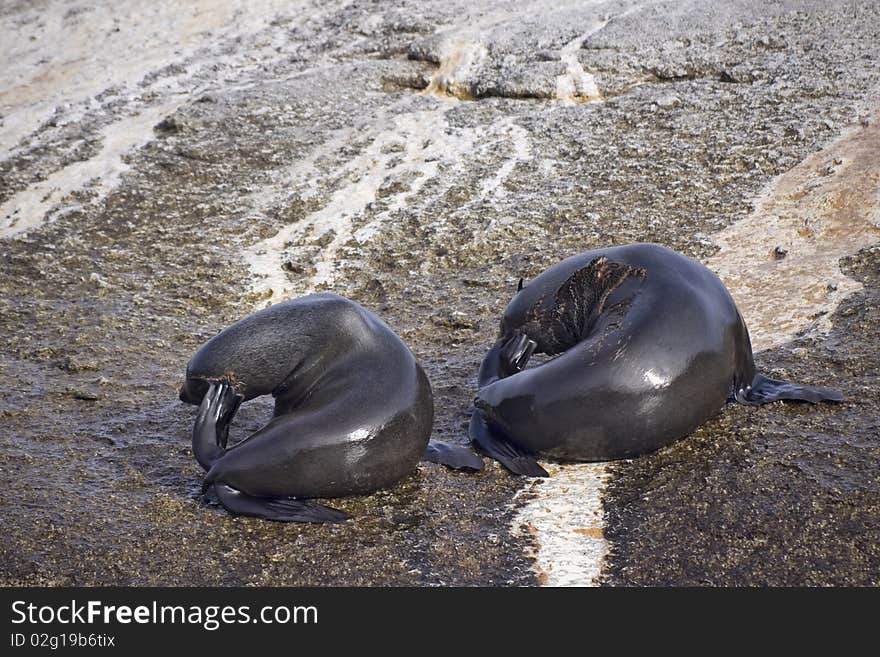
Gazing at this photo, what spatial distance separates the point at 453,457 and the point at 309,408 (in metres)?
0.81

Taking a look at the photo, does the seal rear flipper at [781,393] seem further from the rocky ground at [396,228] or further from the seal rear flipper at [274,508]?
the seal rear flipper at [274,508]

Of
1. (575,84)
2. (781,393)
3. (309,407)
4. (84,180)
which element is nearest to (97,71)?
(84,180)

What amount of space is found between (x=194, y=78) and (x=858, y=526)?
9.44m

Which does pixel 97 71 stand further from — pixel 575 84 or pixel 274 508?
pixel 274 508

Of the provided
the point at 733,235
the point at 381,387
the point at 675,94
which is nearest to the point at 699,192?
the point at 733,235

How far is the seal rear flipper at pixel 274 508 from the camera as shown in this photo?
4609 millimetres

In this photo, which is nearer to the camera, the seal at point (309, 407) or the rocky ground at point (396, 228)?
the rocky ground at point (396, 228)

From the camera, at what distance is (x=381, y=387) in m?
4.90

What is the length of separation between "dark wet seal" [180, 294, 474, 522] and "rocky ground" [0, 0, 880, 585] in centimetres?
17

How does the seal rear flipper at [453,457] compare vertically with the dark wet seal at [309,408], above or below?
below

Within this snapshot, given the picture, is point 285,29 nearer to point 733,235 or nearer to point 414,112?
point 414,112

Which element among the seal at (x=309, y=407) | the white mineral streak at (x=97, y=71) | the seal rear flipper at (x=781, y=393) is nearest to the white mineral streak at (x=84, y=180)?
the white mineral streak at (x=97, y=71)

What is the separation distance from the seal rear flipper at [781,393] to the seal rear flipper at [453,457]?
1.44 m

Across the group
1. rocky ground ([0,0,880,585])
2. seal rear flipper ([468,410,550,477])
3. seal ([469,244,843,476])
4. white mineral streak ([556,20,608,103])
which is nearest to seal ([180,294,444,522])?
rocky ground ([0,0,880,585])
